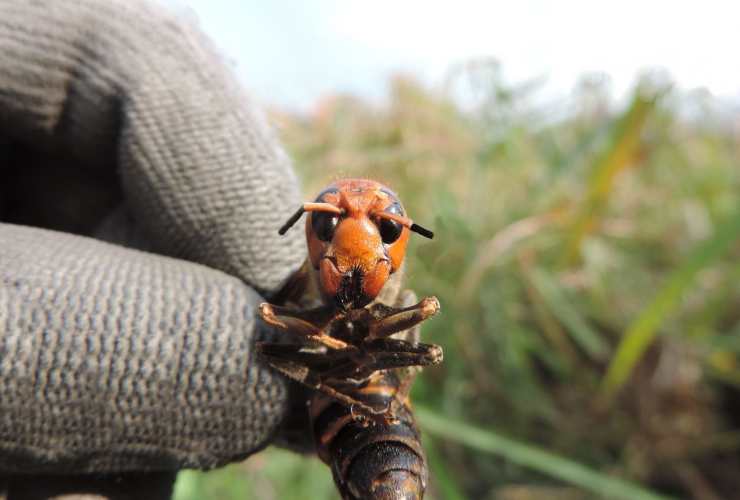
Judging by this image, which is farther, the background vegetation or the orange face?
the background vegetation

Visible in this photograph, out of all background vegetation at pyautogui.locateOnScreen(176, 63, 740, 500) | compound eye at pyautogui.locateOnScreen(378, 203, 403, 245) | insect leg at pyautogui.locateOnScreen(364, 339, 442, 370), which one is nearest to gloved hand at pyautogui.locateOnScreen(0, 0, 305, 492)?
insect leg at pyautogui.locateOnScreen(364, 339, 442, 370)

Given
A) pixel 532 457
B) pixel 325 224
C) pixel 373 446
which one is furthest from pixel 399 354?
pixel 532 457

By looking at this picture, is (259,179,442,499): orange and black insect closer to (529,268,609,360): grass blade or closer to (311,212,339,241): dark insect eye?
(311,212,339,241): dark insect eye

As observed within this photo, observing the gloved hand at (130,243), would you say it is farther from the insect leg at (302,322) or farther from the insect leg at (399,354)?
the insect leg at (399,354)

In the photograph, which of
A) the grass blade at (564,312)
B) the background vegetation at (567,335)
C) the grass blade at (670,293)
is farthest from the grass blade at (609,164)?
the grass blade at (670,293)

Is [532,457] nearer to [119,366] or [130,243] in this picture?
[130,243]

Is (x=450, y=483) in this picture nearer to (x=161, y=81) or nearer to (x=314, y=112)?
(x=161, y=81)

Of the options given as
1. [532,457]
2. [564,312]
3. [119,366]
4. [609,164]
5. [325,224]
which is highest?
[325,224]
